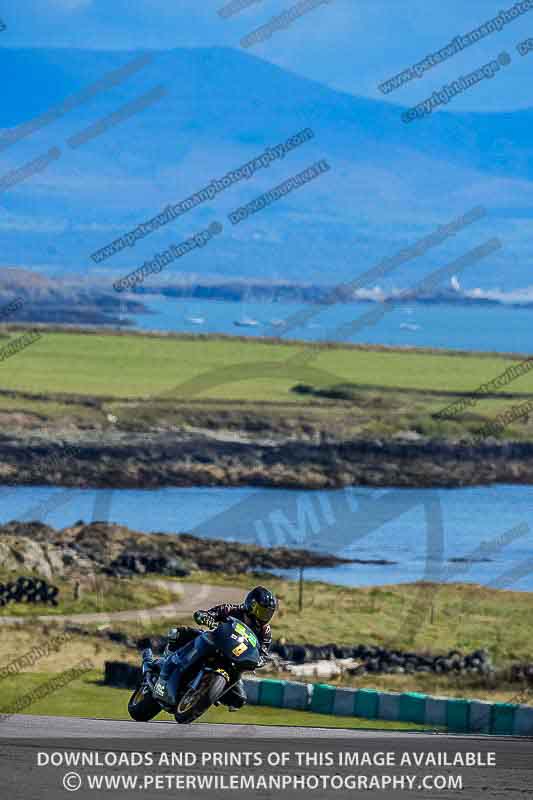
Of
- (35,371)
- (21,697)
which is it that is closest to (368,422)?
(35,371)

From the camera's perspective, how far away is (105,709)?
99.3 feet

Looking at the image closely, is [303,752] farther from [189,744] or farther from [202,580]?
[202,580]

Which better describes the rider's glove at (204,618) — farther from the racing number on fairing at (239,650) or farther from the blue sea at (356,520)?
the blue sea at (356,520)

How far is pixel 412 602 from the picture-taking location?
58.6 metres

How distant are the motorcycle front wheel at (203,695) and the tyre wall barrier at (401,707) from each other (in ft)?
30.6

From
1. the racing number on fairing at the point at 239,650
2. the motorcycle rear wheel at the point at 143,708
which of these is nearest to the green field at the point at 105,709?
the motorcycle rear wheel at the point at 143,708

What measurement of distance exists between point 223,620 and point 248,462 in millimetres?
99730

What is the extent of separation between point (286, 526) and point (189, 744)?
7088 cm

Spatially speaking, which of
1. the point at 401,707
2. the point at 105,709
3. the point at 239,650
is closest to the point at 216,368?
the point at 105,709

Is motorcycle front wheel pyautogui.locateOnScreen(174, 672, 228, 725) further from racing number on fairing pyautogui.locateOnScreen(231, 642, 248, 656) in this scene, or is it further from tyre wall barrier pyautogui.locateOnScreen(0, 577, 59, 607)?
tyre wall barrier pyautogui.locateOnScreen(0, 577, 59, 607)

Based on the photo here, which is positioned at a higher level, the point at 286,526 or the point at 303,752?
the point at 286,526
